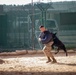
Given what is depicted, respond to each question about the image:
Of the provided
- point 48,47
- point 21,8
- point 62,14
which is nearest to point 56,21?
point 62,14

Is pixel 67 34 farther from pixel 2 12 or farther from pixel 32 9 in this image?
pixel 2 12

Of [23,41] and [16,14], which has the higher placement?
[16,14]

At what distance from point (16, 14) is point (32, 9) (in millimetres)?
1051

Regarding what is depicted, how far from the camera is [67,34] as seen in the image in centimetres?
2131

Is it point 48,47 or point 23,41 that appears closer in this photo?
point 48,47

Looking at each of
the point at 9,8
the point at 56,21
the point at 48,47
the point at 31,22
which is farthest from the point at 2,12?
the point at 48,47

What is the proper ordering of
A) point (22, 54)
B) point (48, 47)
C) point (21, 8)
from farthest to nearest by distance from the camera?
point (21, 8) → point (22, 54) → point (48, 47)

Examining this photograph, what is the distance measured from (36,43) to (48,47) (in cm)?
673

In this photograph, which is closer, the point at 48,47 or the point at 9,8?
the point at 48,47

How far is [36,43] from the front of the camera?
2119cm

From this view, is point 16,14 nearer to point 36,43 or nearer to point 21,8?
point 21,8

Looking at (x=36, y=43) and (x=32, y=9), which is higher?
(x=32, y=9)

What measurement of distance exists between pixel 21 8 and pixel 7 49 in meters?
2.56

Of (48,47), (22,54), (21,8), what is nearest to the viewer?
(48,47)
